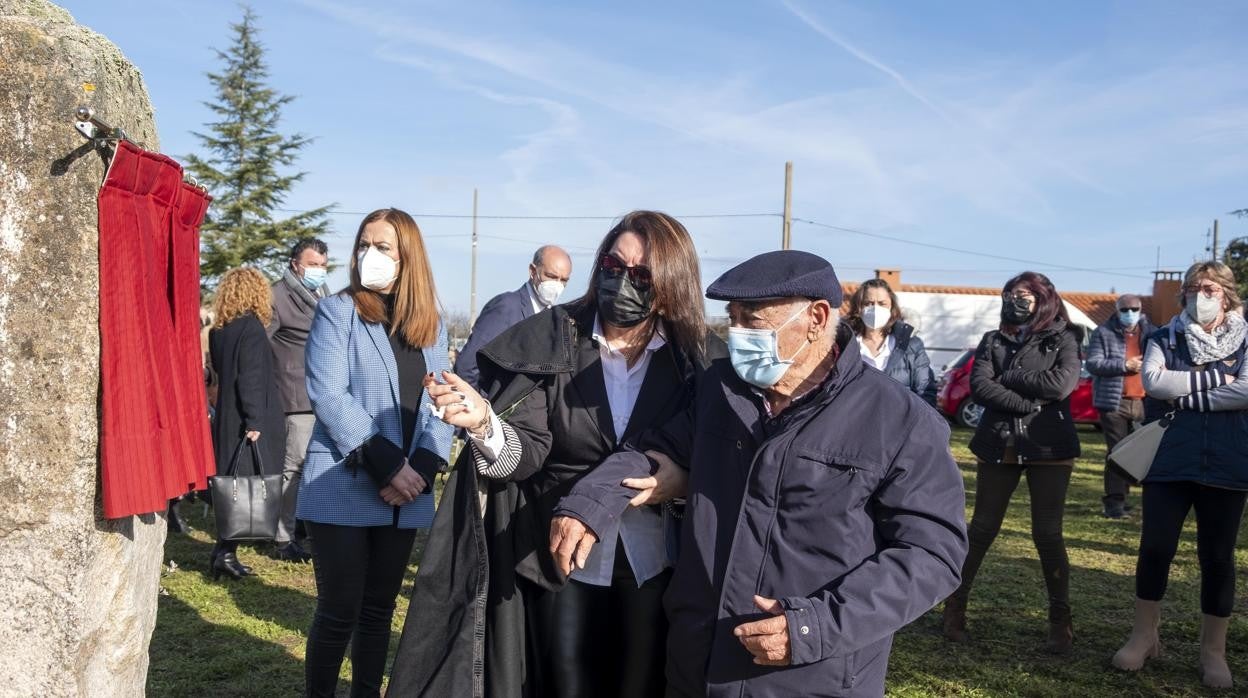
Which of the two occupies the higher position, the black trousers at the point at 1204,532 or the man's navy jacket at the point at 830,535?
the man's navy jacket at the point at 830,535

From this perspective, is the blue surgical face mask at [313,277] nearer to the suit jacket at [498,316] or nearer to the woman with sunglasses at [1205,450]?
the suit jacket at [498,316]

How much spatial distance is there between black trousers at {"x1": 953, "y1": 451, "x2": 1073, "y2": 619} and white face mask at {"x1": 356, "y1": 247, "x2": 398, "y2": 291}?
10.7ft

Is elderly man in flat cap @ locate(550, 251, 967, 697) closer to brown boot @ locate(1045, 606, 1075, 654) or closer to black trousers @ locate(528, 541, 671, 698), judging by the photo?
black trousers @ locate(528, 541, 671, 698)

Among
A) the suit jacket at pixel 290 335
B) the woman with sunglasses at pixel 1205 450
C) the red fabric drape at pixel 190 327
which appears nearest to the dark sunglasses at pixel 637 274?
the red fabric drape at pixel 190 327

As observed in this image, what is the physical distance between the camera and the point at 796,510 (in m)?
2.37

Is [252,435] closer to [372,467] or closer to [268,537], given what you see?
[268,537]

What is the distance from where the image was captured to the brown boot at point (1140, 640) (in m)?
5.09

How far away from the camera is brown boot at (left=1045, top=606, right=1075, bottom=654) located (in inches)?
214

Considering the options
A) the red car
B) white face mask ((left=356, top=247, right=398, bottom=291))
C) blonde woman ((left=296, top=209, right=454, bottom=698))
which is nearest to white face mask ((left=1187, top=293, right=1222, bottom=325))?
blonde woman ((left=296, top=209, right=454, bottom=698))

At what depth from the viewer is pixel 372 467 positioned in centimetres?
383

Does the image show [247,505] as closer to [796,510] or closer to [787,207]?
Result: [796,510]

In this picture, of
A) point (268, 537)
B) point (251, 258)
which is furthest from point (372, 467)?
point (251, 258)

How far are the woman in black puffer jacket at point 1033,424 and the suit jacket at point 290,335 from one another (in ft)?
14.7

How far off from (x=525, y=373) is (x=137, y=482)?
1.09 metres
